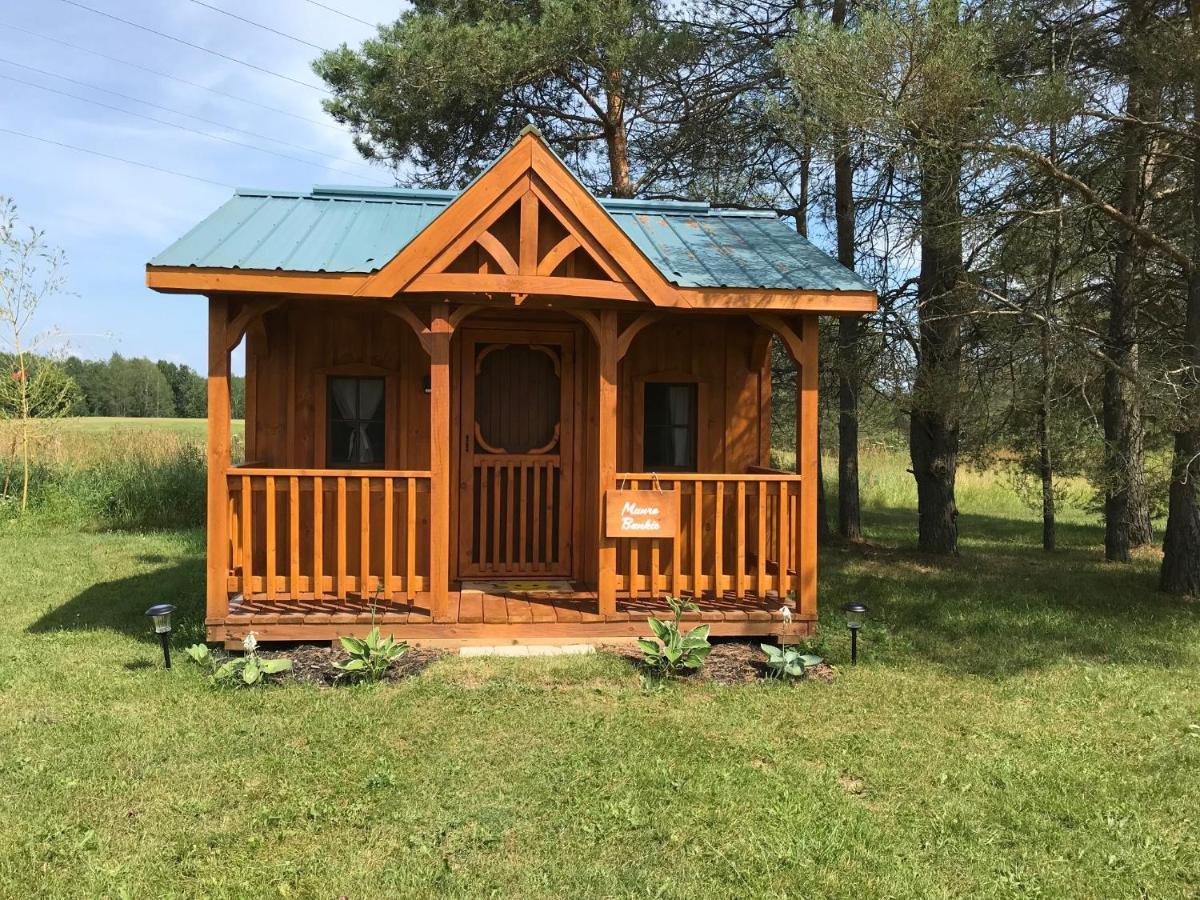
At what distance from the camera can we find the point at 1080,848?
3.20m

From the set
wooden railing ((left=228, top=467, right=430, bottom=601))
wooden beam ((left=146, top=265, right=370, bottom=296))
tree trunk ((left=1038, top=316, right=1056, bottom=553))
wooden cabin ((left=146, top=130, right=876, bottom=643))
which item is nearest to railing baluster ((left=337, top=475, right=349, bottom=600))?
wooden railing ((left=228, top=467, right=430, bottom=601))

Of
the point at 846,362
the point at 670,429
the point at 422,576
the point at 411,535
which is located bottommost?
the point at 422,576

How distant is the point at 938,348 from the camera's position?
9508 mm

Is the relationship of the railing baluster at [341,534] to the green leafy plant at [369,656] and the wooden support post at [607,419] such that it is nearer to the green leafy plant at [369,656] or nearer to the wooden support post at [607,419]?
the green leafy plant at [369,656]

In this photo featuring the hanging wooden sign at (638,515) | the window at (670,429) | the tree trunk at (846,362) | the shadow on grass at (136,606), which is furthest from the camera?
the tree trunk at (846,362)

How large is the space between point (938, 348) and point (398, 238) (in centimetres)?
650

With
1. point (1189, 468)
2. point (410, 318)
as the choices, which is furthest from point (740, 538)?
point (1189, 468)

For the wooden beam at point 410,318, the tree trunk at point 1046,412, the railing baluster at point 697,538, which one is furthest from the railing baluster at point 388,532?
the tree trunk at point 1046,412

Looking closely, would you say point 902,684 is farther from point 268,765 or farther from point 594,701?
point 268,765

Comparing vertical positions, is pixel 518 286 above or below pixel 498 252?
below

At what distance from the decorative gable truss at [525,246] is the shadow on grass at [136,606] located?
3120mm

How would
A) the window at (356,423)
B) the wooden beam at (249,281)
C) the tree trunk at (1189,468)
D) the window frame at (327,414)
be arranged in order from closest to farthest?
the wooden beam at (249,281)
the window frame at (327,414)
the window at (356,423)
the tree trunk at (1189,468)

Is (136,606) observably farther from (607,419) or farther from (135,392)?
(135,392)

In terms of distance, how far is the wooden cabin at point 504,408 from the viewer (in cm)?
535
